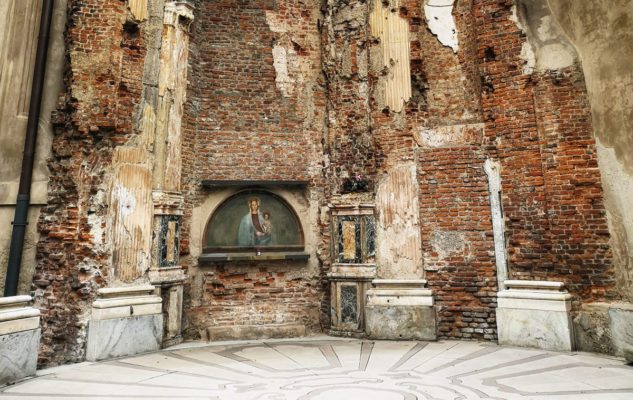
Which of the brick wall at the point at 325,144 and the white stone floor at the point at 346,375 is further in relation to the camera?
the brick wall at the point at 325,144

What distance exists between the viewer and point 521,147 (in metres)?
6.68

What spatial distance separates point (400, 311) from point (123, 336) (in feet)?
13.1

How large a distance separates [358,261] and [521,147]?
10.0ft

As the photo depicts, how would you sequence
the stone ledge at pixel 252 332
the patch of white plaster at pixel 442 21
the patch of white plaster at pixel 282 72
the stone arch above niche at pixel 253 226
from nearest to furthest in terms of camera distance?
1. the stone ledge at pixel 252 332
2. the patch of white plaster at pixel 442 21
3. the stone arch above niche at pixel 253 226
4. the patch of white plaster at pixel 282 72

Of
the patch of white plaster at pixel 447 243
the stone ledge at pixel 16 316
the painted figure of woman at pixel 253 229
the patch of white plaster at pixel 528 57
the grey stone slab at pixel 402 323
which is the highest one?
the patch of white plaster at pixel 528 57

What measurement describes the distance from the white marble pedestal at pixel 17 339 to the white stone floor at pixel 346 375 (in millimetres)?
179

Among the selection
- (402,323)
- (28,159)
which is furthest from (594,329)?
(28,159)

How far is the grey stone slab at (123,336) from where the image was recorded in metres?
5.84

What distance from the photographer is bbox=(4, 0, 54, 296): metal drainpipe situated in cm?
610

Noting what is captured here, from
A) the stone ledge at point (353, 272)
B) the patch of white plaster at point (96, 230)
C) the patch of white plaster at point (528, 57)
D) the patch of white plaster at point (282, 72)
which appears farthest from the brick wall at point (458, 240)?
the patch of white plaster at point (96, 230)

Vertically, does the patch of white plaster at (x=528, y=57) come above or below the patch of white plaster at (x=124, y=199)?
above

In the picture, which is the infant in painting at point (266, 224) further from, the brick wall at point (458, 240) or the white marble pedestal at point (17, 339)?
the white marble pedestal at point (17, 339)

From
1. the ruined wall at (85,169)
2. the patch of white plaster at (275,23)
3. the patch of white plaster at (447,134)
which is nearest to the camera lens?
the ruined wall at (85,169)

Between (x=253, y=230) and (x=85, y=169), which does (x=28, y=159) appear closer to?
(x=85, y=169)
